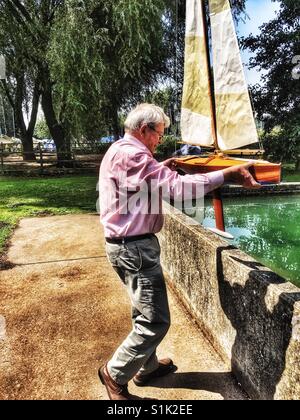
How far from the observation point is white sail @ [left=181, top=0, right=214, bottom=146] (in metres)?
3.77

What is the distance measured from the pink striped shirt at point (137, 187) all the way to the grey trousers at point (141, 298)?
0.41 feet

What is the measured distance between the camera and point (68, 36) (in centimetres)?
1379

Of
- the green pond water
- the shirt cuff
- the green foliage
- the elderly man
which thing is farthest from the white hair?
the green foliage

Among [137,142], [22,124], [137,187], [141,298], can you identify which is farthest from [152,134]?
[22,124]

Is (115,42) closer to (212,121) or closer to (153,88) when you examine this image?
(153,88)

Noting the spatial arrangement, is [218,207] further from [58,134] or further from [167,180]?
[58,134]

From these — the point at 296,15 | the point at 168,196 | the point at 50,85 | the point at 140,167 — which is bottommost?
the point at 168,196

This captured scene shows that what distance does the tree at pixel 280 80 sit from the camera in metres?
18.7

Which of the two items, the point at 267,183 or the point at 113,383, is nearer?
the point at 267,183

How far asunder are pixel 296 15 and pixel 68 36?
39.6 ft

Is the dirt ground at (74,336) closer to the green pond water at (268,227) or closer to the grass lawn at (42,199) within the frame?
the grass lawn at (42,199)

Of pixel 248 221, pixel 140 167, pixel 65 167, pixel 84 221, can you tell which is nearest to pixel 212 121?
pixel 140 167

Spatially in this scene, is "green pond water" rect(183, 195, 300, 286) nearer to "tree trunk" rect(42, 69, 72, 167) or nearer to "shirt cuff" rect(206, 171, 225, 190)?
"shirt cuff" rect(206, 171, 225, 190)

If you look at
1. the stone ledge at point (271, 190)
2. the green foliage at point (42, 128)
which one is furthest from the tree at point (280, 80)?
the green foliage at point (42, 128)
